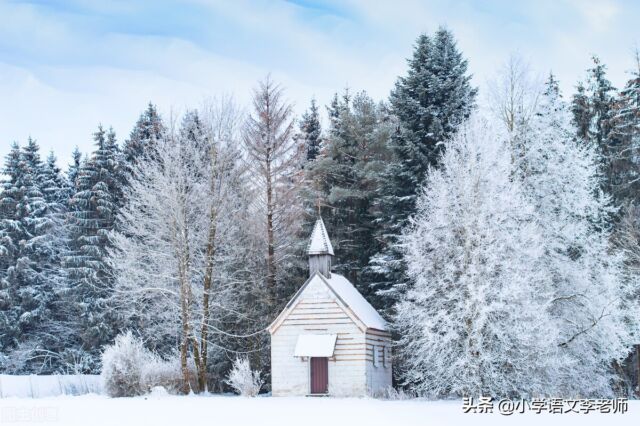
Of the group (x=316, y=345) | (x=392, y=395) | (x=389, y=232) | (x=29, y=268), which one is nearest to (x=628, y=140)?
(x=389, y=232)

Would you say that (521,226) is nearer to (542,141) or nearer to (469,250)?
(469,250)

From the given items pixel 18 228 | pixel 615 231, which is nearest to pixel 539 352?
pixel 615 231

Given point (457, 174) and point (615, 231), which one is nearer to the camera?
point (457, 174)

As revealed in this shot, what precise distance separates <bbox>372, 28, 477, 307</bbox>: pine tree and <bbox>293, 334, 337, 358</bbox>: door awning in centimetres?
444

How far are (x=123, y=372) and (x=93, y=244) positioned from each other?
48.9ft

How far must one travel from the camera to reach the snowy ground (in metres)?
17.9

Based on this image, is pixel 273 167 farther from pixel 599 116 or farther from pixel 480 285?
pixel 599 116

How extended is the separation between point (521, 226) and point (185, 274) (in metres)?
14.8

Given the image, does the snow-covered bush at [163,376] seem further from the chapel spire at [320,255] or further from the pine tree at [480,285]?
the pine tree at [480,285]

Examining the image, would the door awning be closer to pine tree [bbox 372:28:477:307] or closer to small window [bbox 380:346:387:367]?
small window [bbox 380:346:387:367]

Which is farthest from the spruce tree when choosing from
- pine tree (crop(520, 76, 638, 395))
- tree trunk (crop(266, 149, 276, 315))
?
tree trunk (crop(266, 149, 276, 315))

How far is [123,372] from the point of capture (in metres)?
28.1

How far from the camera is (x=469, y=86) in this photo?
34688 millimetres

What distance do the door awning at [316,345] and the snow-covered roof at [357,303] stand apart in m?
1.47
